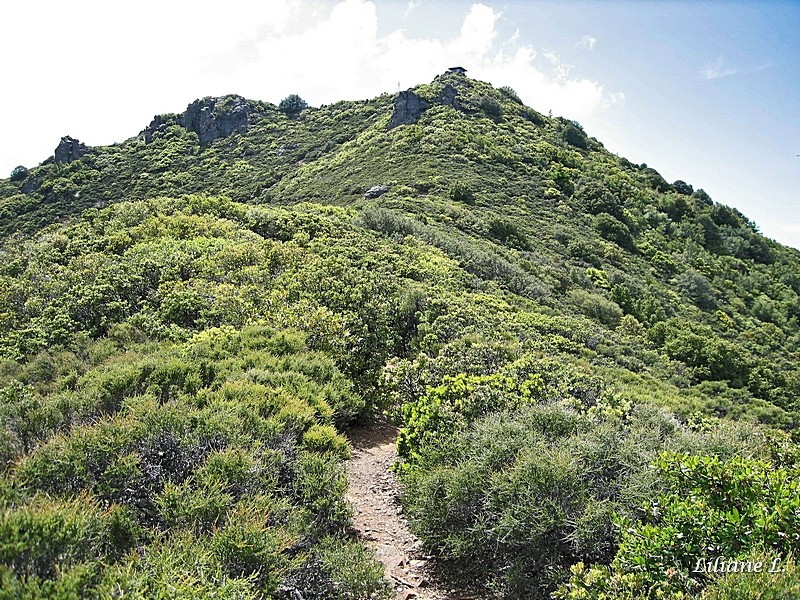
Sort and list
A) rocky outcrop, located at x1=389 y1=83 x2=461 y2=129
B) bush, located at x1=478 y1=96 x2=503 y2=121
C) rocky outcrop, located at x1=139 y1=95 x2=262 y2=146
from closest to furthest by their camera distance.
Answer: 1. rocky outcrop, located at x1=389 y1=83 x2=461 y2=129
2. bush, located at x1=478 y1=96 x2=503 y2=121
3. rocky outcrop, located at x1=139 y1=95 x2=262 y2=146

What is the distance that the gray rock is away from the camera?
44125mm

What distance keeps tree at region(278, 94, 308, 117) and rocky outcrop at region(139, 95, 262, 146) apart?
491 cm

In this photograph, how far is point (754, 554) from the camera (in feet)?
10.7

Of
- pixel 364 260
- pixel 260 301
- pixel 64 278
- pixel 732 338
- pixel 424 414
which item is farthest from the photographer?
pixel 732 338

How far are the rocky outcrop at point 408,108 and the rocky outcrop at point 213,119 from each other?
32.6 meters

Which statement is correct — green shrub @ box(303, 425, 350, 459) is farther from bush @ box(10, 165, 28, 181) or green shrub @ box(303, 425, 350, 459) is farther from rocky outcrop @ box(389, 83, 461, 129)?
bush @ box(10, 165, 28, 181)

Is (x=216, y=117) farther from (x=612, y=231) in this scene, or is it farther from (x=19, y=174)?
(x=612, y=231)

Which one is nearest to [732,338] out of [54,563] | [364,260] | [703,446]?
[364,260]

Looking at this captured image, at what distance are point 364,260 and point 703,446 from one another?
38.8ft

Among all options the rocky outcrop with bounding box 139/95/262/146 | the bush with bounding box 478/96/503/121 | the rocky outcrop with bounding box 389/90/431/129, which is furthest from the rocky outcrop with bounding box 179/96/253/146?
the bush with bounding box 478/96/503/121

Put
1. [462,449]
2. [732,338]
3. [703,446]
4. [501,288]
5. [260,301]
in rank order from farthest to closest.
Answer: [732,338]
[501,288]
[260,301]
[462,449]
[703,446]

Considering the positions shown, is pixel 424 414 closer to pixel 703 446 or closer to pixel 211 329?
pixel 703 446

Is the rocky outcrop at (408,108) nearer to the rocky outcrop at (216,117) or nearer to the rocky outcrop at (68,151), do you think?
the rocky outcrop at (216,117)

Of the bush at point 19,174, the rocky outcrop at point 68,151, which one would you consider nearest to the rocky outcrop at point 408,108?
the rocky outcrop at point 68,151
